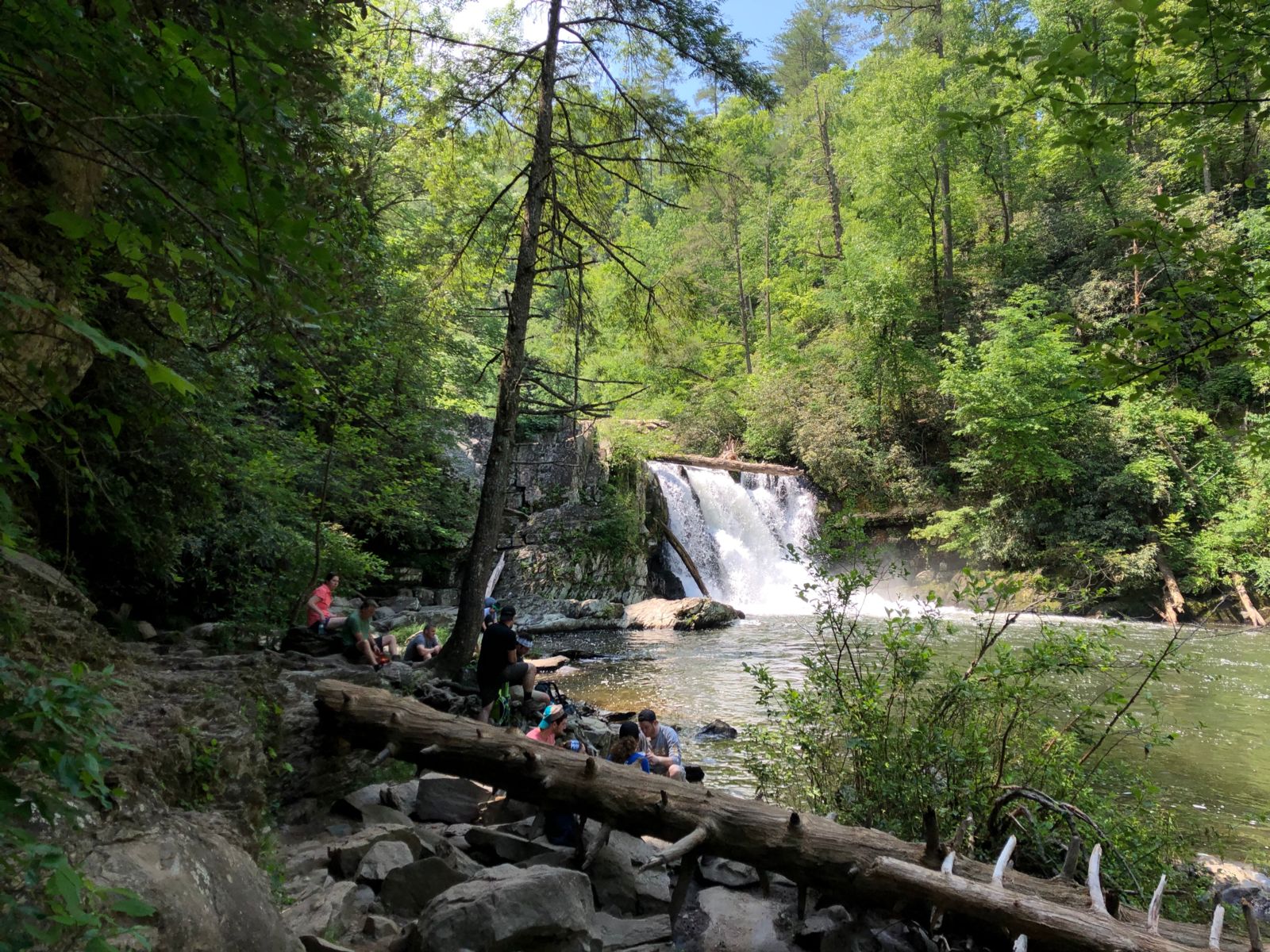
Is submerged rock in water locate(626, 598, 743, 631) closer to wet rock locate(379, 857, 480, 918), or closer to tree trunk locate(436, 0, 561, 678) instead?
tree trunk locate(436, 0, 561, 678)

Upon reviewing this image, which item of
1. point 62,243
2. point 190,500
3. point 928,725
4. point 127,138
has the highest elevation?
point 62,243

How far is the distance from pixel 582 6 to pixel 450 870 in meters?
8.76

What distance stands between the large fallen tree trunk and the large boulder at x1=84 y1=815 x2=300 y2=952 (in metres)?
2.07

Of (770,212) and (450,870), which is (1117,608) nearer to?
(450,870)

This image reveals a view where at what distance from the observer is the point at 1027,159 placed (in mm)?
24516

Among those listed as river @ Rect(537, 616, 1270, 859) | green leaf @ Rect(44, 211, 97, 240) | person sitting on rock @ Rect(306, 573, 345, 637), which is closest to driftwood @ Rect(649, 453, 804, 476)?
river @ Rect(537, 616, 1270, 859)

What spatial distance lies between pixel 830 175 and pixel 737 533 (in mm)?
19324

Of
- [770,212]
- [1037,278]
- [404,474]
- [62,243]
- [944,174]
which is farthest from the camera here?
[770,212]

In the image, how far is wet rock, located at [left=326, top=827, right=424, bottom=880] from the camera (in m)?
3.88

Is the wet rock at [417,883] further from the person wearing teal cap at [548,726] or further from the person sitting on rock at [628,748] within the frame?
the person sitting on rock at [628,748]

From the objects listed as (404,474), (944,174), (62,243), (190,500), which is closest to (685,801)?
(62,243)

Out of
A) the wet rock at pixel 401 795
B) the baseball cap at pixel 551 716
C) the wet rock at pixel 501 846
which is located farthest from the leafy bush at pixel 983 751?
the wet rock at pixel 401 795

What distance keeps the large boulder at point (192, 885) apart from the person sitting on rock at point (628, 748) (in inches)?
146

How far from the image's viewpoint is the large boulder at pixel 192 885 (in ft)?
7.09
